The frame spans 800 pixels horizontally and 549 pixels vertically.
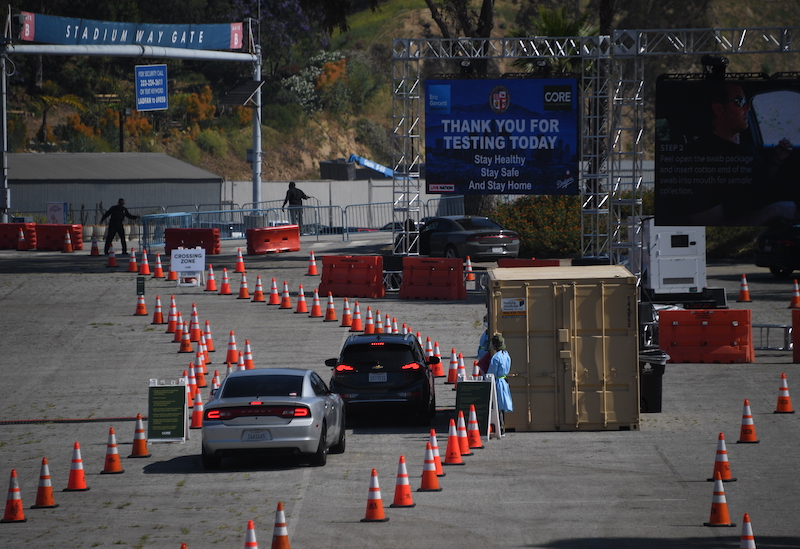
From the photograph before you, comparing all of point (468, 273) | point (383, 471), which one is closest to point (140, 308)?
point (468, 273)

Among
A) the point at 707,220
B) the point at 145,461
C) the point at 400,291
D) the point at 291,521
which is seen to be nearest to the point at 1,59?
the point at 400,291

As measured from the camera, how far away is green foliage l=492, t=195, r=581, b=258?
3694 centimetres

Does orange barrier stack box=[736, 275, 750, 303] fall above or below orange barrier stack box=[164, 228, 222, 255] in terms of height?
below

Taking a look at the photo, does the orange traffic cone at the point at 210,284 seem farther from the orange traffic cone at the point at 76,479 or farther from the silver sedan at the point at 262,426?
the orange traffic cone at the point at 76,479

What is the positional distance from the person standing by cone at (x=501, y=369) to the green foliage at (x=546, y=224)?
22.1m

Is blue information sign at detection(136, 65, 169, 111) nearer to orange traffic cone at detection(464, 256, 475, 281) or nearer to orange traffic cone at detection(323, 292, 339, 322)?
orange traffic cone at detection(464, 256, 475, 281)

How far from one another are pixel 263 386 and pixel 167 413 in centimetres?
206

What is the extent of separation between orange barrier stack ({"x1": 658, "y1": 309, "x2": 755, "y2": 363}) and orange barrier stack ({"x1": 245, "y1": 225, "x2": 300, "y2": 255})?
63.9 feet

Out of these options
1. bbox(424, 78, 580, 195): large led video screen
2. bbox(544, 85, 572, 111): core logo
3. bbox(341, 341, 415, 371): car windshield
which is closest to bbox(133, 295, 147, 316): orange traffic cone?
bbox(424, 78, 580, 195): large led video screen

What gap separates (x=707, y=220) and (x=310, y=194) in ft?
122

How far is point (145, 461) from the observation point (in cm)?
1362

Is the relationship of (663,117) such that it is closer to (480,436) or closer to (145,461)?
(480,436)

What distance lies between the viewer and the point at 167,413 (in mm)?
14570

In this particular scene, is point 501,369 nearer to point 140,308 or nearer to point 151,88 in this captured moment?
point 140,308
